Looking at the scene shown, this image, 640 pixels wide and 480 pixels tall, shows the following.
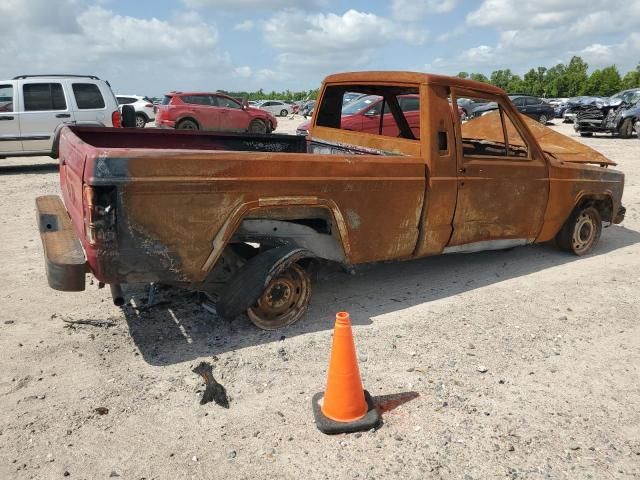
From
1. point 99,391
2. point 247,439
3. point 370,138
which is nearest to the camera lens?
point 247,439

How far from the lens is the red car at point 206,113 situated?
57.4 ft

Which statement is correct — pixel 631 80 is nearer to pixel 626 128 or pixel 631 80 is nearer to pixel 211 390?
pixel 626 128

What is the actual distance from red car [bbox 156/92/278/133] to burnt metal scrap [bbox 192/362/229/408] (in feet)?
47.0

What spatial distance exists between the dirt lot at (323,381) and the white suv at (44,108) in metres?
7.26

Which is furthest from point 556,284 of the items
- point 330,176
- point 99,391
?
point 99,391

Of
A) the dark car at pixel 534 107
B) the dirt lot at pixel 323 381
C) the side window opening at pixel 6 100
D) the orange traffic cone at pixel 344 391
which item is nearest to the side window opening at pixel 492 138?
the dirt lot at pixel 323 381

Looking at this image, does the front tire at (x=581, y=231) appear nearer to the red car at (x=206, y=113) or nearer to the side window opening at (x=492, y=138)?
the side window opening at (x=492, y=138)

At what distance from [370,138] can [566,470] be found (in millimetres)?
3221

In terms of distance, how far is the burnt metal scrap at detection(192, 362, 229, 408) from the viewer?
3.11 meters

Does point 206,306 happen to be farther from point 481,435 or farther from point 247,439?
point 481,435

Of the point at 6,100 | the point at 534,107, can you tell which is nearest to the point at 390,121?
the point at 6,100

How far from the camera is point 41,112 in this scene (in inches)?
452

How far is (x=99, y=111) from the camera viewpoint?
11.8m

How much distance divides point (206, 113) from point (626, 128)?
14454 mm
